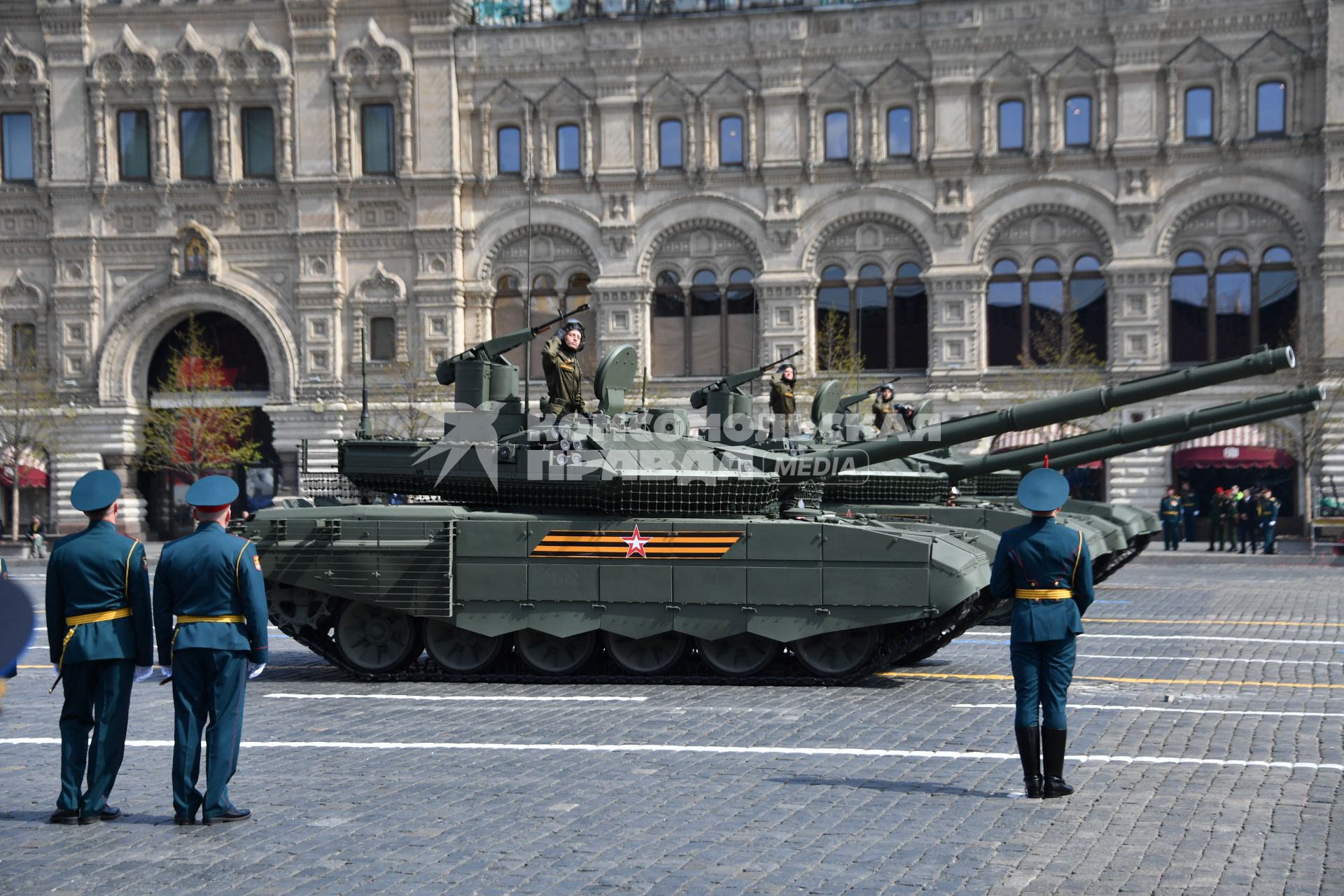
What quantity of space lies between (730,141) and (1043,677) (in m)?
34.6

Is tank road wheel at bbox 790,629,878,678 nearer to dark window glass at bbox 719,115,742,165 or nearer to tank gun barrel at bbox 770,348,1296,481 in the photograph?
tank gun barrel at bbox 770,348,1296,481

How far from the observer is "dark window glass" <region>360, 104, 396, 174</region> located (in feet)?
143

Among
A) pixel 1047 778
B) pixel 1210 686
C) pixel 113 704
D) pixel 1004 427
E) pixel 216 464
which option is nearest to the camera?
pixel 113 704

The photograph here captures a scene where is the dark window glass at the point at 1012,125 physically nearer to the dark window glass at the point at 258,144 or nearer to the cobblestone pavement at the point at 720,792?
the dark window glass at the point at 258,144

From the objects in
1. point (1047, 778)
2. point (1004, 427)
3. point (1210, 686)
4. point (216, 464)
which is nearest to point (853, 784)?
point (1047, 778)

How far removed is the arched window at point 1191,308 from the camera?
40.2 m

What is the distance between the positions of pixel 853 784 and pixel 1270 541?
1104 inches

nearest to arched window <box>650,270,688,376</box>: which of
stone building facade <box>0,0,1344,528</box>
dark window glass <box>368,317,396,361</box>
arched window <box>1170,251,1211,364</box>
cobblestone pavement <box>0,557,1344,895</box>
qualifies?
stone building facade <box>0,0,1344,528</box>

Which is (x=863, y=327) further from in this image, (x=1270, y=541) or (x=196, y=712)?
(x=196, y=712)

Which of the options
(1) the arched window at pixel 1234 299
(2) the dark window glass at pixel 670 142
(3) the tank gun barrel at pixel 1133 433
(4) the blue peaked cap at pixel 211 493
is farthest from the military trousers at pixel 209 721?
(1) the arched window at pixel 1234 299

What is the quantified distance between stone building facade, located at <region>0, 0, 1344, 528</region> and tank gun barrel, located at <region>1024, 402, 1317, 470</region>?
15.1 meters

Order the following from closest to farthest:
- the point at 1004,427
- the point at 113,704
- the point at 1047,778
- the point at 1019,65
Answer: the point at 113,704 < the point at 1047,778 < the point at 1004,427 < the point at 1019,65

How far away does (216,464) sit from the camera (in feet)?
142

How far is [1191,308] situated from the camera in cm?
4031
